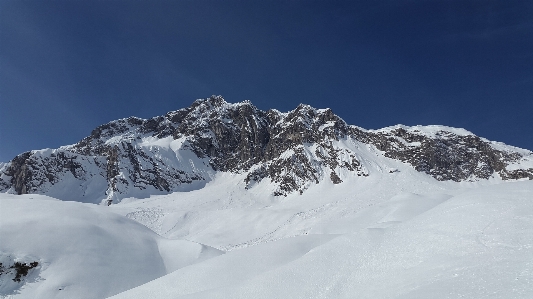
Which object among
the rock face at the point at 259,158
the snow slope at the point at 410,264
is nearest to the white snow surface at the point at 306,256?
the snow slope at the point at 410,264

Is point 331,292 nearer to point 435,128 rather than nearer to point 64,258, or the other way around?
point 64,258

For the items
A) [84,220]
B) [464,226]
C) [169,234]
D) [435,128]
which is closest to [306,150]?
[435,128]

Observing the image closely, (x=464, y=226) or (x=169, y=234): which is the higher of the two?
(x=169, y=234)

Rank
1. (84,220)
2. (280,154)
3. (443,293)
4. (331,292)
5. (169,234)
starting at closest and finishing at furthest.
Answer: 1. (443,293)
2. (331,292)
3. (84,220)
4. (169,234)
5. (280,154)

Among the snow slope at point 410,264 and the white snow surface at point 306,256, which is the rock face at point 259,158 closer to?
the white snow surface at point 306,256

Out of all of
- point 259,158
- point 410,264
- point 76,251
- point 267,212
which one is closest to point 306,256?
point 410,264

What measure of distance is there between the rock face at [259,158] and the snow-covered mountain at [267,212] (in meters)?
0.43

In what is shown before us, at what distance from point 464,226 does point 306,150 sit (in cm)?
7152

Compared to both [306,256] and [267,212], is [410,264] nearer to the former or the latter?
[306,256]

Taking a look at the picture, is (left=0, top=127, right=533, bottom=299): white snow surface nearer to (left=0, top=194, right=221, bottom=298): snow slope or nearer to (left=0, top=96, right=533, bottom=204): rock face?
(left=0, top=194, right=221, bottom=298): snow slope

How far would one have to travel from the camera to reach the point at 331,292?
6.87 m

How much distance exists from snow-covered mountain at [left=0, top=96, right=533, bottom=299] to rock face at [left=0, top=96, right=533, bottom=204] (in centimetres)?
43

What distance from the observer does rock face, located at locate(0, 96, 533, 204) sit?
2729 inches

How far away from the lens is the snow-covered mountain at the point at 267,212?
7234mm
